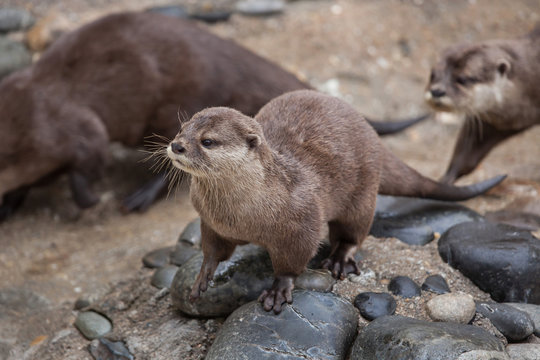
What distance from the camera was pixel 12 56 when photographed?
195 inches

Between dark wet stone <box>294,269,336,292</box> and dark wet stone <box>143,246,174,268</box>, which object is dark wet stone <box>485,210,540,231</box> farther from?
dark wet stone <box>143,246,174,268</box>

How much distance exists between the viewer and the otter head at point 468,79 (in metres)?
3.78

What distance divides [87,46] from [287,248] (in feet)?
8.22

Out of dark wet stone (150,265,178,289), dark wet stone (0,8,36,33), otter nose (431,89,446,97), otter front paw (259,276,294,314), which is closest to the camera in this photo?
otter front paw (259,276,294,314)

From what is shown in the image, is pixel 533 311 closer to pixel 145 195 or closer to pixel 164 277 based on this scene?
pixel 164 277

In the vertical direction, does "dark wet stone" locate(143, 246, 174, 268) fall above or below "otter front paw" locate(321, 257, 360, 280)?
below

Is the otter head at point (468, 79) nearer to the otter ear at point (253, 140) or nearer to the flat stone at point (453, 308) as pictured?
the flat stone at point (453, 308)

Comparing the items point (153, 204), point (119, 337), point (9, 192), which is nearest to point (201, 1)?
point (153, 204)

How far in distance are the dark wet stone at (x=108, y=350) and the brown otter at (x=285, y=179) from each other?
1.25ft

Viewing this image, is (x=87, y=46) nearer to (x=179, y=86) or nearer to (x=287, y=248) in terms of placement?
(x=179, y=86)

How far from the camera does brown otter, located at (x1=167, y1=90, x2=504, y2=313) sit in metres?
2.12

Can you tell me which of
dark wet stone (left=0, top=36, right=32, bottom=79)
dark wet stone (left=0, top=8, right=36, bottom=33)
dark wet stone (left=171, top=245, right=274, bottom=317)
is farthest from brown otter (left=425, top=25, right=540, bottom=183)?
dark wet stone (left=0, top=8, right=36, bottom=33)

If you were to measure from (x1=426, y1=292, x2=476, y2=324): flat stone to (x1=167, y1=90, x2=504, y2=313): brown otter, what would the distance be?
14.9 inches

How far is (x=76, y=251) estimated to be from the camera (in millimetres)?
3816
